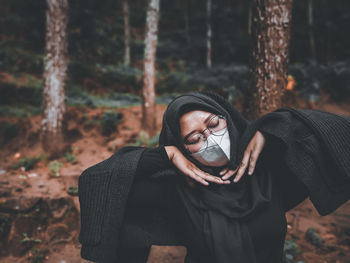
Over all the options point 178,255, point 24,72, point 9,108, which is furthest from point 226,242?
point 24,72

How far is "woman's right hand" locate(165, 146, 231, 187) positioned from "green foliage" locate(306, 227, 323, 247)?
2.85 meters

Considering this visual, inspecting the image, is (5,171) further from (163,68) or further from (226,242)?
(163,68)

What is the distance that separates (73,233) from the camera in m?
4.04

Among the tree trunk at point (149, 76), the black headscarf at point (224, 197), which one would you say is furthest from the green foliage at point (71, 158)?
the black headscarf at point (224, 197)

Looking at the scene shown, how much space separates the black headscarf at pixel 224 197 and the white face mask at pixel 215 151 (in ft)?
0.13

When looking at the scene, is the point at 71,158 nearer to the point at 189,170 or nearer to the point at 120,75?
the point at 189,170

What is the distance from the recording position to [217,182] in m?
1.45

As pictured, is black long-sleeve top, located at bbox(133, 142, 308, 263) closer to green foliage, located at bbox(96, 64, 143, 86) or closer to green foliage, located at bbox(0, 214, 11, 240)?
green foliage, located at bbox(0, 214, 11, 240)

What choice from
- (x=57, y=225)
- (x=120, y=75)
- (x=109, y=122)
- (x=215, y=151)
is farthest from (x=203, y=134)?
(x=120, y=75)

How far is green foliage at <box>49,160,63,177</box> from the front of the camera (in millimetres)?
5355

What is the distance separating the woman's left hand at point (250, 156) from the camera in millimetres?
1491

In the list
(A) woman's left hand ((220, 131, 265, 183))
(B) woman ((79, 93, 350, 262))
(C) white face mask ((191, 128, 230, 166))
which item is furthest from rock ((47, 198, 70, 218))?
(A) woman's left hand ((220, 131, 265, 183))

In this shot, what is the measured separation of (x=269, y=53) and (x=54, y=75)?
222 inches

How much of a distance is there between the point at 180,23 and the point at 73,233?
22206 millimetres
